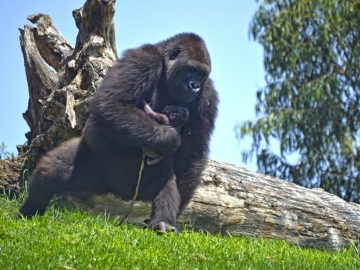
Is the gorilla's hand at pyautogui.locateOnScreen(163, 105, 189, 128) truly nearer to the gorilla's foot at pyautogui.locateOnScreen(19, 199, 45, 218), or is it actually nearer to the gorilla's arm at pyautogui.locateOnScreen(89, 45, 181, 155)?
the gorilla's arm at pyautogui.locateOnScreen(89, 45, 181, 155)

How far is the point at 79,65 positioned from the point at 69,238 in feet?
12.1

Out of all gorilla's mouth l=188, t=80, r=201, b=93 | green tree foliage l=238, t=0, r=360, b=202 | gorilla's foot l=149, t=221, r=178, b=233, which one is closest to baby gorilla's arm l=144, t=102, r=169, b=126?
gorilla's mouth l=188, t=80, r=201, b=93

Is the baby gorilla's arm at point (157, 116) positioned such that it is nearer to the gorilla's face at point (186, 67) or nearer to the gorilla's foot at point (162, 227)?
the gorilla's face at point (186, 67)

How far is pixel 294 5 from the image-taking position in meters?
22.1

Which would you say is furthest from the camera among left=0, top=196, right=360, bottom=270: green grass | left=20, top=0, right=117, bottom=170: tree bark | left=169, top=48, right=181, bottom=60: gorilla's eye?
left=20, top=0, right=117, bottom=170: tree bark

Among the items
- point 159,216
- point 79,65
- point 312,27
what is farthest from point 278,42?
point 159,216

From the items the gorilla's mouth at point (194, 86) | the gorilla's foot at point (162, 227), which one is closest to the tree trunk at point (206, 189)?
the gorilla's foot at point (162, 227)

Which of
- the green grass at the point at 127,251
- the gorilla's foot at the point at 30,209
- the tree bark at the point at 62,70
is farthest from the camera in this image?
the tree bark at the point at 62,70

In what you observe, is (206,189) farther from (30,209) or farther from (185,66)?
(30,209)

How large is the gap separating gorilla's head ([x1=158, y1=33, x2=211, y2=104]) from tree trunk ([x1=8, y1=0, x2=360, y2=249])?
1059 mm

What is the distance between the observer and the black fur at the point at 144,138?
8898mm

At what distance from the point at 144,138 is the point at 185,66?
40.0 inches

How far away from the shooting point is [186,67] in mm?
9391

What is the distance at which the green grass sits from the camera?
259 inches
